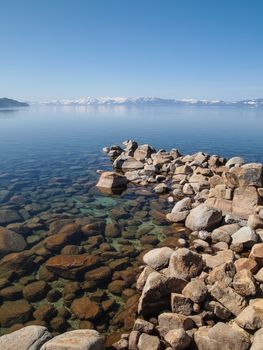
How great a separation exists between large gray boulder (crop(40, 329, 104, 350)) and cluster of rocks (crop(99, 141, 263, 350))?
4.56 feet

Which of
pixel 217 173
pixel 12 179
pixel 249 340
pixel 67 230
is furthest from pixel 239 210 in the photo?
pixel 12 179

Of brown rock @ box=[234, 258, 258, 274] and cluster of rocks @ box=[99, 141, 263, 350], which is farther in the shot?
brown rock @ box=[234, 258, 258, 274]

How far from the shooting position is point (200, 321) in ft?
35.4

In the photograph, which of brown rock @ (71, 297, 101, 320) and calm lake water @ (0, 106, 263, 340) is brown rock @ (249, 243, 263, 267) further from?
brown rock @ (71, 297, 101, 320)

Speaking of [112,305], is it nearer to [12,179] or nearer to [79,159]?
[12,179]

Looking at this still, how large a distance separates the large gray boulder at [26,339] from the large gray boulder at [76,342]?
0.44 m

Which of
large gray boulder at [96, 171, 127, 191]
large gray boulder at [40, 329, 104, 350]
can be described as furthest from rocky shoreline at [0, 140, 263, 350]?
large gray boulder at [96, 171, 127, 191]

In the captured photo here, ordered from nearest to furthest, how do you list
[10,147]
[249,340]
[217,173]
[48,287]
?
1. [249,340]
2. [48,287]
3. [217,173]
4. [10,147]

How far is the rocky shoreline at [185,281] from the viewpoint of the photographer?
964cm

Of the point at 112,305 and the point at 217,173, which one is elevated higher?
the point at 217,173

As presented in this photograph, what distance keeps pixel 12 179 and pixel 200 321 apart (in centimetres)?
2527

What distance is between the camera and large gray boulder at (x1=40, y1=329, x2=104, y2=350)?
864 cm

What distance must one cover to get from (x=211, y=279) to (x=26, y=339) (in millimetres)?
7143

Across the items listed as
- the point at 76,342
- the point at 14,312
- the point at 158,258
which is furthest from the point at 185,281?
the point at 14,312
